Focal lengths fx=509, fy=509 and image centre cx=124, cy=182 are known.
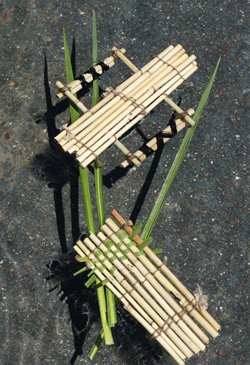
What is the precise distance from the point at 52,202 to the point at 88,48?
1233 millimetres

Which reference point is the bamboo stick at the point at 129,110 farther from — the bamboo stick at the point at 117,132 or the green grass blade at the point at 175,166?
the green grass blade at the point at 175,166

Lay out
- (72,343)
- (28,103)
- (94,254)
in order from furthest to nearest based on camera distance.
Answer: (28,103), (72,343), (94,254)

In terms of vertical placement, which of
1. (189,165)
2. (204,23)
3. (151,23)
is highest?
(151,23)

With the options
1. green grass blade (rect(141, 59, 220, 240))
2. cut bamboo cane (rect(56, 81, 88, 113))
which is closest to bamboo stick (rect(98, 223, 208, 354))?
green grass blade (rect(141, 59, 220, 240))

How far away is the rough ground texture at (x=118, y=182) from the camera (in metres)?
3.66

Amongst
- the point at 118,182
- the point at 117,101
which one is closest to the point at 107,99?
the point at 117,101

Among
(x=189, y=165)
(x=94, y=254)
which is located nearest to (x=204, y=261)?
(x=189, y=165)

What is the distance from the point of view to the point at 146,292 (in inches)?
119

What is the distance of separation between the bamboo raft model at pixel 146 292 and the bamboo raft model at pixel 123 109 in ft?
1.64

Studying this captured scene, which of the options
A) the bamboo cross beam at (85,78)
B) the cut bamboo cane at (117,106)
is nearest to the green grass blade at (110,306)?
the cut bamboo cane at (117,106)

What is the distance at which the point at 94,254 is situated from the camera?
3.12 m

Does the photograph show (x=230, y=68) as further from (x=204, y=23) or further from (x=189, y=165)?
(x=189, y=165)

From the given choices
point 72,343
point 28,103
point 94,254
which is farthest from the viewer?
point 28,103

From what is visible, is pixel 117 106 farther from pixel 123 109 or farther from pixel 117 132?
pixel 117 132
